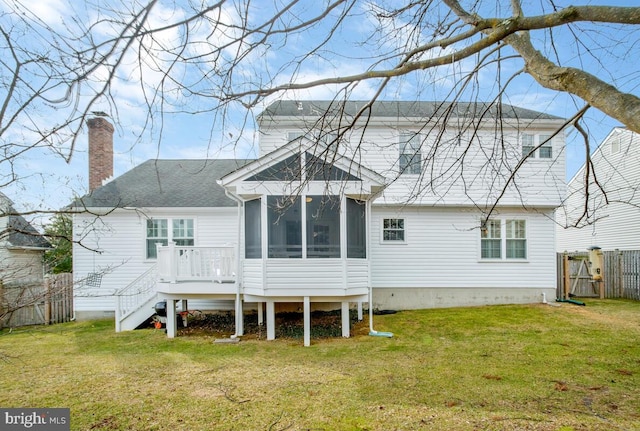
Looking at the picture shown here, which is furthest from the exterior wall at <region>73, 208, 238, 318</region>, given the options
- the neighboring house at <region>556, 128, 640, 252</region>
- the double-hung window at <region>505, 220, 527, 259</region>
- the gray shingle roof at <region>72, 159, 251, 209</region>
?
the neighboring house at <region>556, 128, 640, 252</region>

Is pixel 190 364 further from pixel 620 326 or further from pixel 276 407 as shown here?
pixel 620 326

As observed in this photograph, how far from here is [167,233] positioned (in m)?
11.5

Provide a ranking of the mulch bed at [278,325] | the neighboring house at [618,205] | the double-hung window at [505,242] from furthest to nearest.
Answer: the neighboring house at [618,205]
the double-hung window at [505,242]
the mulch bed at [278,325]

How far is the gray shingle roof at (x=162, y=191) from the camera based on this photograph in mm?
11445

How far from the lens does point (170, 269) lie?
8742 millimetres

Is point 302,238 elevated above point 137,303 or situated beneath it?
elevated above

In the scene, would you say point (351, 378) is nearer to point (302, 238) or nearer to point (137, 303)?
point (302, 238)

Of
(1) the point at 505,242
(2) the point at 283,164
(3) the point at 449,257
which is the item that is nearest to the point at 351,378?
(2) the point at 283,164

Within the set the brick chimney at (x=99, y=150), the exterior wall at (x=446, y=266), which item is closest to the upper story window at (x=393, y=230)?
the exterior wall at (x=446, y=266)

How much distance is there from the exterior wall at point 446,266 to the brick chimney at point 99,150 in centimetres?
983

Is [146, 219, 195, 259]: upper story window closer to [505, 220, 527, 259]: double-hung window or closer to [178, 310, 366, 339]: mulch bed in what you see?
[178, 310, 366, 339]: mulch bed

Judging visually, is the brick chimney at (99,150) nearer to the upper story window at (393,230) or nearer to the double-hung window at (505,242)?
the upper story window at (393,230)

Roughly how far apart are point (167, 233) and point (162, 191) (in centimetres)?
170

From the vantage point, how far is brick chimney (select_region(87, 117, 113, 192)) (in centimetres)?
1184
